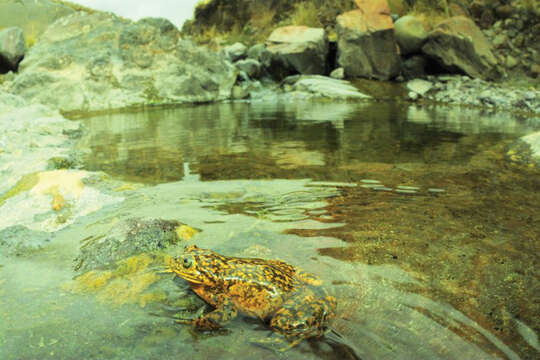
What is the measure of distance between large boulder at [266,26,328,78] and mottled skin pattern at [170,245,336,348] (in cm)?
1667

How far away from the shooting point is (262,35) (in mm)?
25891

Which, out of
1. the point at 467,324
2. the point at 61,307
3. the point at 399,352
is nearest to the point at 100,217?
the point at 61,307

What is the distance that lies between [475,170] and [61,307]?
194 inches

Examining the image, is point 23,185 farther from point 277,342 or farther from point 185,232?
point 277,342

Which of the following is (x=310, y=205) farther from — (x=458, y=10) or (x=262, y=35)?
(x=262, y=35)

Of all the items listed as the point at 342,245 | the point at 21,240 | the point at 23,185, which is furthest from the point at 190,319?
the point at 23,185

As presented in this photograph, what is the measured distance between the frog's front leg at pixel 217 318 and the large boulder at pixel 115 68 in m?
13.0

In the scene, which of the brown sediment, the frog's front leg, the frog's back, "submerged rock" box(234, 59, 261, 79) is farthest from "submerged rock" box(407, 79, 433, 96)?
the frog's front leg

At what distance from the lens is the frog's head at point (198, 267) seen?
2.21 m

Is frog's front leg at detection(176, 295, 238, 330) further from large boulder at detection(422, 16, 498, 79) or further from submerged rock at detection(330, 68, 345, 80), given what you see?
large boulder at detection(422, 16, 498, 79)

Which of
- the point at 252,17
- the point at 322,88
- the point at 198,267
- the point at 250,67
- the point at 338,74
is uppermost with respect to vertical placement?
the point at 252,17

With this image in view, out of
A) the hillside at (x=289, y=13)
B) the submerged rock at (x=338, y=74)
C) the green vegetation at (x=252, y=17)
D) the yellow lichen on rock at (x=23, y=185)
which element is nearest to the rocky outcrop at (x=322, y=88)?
the submerged rock at (x=338, y=74)

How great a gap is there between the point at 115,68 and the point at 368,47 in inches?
448

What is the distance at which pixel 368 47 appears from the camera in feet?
57.2
